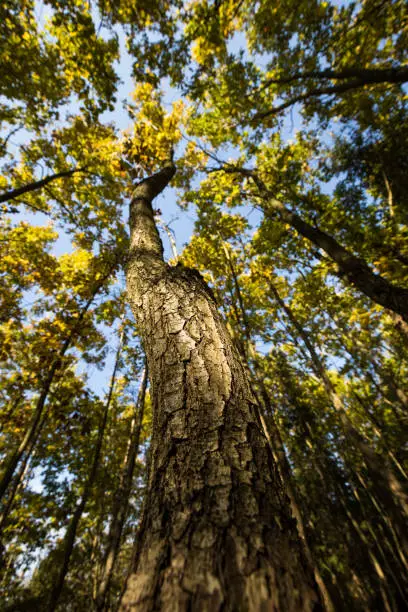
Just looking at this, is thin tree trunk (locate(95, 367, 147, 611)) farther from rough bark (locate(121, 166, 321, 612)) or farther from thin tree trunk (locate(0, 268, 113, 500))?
rough bark (locate(121, 166, 321, 612))

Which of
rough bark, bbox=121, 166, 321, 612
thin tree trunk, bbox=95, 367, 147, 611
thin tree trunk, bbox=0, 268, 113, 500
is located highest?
thin tree trunk, bbox=0, 268, 113, 500

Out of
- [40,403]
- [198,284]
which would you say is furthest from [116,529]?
[198,284]

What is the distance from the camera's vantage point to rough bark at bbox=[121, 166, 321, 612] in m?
0.62

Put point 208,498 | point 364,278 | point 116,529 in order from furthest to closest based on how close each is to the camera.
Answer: point 116,529
point 364,278
point 208,498

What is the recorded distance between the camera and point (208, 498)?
792 millimetres

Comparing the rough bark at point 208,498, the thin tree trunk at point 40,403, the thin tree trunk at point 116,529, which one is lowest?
the rough bark at point 208,498

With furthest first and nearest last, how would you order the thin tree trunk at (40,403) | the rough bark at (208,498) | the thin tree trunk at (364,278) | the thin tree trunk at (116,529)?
the thin tree trunk at (40,403) → the thin tree trunk at (116,529) → the thin tree trunk at (364,278) → the rough bark at (208,498)

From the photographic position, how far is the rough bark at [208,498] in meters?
0.62

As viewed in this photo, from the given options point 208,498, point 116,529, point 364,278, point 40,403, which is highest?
point 40,403

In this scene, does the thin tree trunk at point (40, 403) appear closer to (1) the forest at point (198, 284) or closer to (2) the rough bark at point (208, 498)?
(1) the forest at point (198, 284)

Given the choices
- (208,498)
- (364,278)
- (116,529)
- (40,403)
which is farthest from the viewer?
(40,403)

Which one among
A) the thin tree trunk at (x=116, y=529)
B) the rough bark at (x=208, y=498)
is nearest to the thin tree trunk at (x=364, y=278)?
the rough bark at (x=208, y=498)

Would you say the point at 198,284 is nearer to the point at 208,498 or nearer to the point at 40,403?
the point at 208,498

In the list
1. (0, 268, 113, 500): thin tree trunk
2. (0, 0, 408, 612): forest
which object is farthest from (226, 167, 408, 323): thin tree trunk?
(0, 268, 113, 500): thin tree trunk
